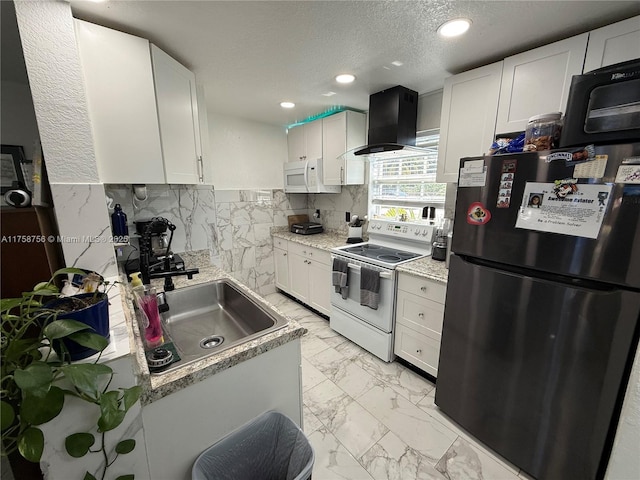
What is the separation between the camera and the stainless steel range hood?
2.12 m

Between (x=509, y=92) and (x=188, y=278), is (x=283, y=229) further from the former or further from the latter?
(x=509, y=92)

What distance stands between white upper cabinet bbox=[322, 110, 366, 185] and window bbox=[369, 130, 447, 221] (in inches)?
8.5

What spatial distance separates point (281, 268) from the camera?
3.49 metres

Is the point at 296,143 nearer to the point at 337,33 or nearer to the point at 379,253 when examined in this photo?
the point at 379,253

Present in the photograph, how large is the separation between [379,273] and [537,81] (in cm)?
153

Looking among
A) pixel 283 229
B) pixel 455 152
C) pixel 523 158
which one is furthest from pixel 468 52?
pixel 283 229

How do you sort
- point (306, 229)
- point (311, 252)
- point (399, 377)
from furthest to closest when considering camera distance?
1. point (306, 229)
2. point (311, 252)
3. point (399, 377)

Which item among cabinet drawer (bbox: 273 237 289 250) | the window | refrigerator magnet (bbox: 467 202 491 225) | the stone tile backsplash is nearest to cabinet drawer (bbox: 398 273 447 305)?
refrigerator magnet (bbox: 467 202 491 225)

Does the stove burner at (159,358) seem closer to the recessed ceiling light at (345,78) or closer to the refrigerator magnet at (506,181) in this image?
the refrigerator magnet at (506,181)

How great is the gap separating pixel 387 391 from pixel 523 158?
1744 millimetres

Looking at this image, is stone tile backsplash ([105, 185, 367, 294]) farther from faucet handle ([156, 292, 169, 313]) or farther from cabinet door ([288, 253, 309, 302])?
faucet handle ([156, 292, 169, 313])

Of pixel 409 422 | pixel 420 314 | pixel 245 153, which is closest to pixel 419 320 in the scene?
pixel 420 314

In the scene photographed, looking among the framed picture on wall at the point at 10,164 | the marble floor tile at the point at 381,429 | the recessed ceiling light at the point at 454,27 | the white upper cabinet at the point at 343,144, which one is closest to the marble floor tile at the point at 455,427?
the marble floor tile at the point at 381,429

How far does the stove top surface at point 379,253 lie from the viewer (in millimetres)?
2213
